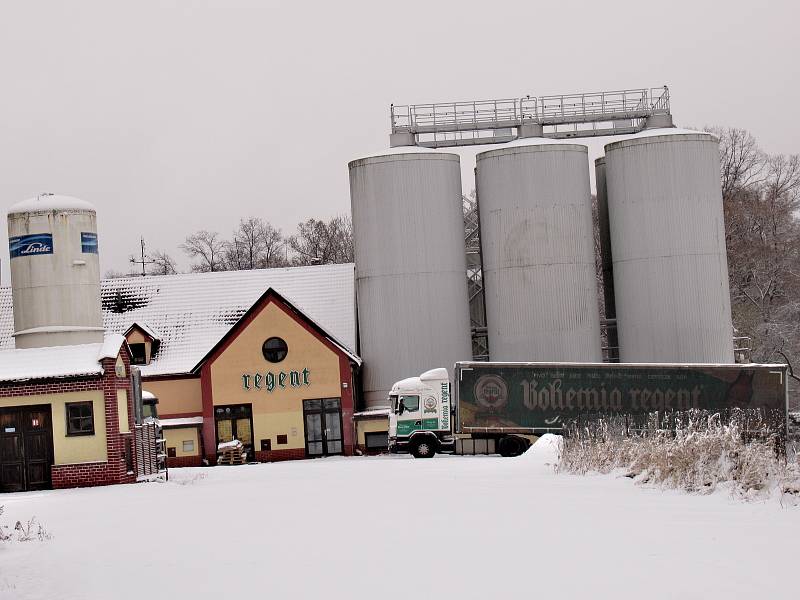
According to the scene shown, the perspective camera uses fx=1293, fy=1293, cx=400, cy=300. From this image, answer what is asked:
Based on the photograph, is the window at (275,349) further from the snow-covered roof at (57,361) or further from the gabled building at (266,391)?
the snow-covered roof at (57,361)

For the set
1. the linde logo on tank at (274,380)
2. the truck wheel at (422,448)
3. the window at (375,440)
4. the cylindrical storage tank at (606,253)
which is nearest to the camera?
the truck wheel at (422,448)

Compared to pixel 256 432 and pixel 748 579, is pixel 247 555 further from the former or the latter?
pixel 256 432

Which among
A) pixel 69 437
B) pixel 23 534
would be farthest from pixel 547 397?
pixel 23 534

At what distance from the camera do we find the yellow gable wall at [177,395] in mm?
52656

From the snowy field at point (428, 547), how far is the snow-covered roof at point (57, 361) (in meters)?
12.2

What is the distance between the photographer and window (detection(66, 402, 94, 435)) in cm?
3416

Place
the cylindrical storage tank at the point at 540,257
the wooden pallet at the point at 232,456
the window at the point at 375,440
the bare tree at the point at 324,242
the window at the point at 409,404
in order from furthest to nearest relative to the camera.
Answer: the bare tree at the point at 324,242
the cylindrical storage tank at the point at 540,257
the window at the point at 375,440
the wooden pallet at the point at 232,456
the window at the point at 409,404

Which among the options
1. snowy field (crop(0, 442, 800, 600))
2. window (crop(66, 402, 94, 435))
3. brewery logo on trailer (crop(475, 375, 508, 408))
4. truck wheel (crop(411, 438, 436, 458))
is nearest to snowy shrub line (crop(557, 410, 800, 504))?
snowy field (crop(0, 442, 800, 600))

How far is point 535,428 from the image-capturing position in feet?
142

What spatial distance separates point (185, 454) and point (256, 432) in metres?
3.00

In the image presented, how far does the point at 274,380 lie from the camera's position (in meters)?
51.5

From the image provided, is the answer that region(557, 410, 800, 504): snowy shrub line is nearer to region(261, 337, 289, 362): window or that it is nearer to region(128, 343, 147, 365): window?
region(261, 337, 289, 362): window

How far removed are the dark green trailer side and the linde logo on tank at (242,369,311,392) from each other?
31.9ft

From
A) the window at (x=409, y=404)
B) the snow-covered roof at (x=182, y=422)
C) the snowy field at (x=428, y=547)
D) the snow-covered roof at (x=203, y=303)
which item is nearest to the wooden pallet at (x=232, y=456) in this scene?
the snow-covered roof at (x=182, y=422)
